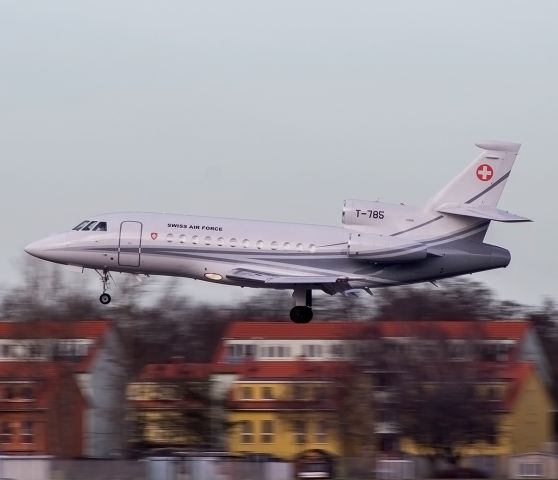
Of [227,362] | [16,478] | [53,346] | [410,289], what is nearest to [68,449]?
[53,346]

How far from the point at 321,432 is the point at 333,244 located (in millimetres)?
28678

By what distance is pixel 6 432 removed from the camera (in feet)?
252

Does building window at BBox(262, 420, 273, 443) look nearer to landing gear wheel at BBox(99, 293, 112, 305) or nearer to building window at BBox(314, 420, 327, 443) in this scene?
building window at BBox(314, 420, 327, 443)

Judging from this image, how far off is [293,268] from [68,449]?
3085 centimetres

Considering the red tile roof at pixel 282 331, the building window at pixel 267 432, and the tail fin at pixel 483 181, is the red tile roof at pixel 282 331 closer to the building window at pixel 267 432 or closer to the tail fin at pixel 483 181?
the building window at pixel 267 432

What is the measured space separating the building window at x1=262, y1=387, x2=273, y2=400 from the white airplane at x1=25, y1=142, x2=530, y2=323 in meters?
29.1

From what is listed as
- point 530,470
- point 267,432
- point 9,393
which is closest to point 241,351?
point 267,432

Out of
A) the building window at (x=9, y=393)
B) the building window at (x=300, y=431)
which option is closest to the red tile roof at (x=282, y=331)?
the building window at (x=300, y=431)

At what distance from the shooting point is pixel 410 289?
104 metres

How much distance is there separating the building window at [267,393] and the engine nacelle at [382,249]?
31.5 meters

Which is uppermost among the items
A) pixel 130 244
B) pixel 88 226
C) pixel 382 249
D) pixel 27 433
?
pixel 88 226

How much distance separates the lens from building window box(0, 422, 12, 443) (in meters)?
76.2

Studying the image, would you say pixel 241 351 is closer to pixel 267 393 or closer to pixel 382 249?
pixel 267 393

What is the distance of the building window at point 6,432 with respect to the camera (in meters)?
76.2
